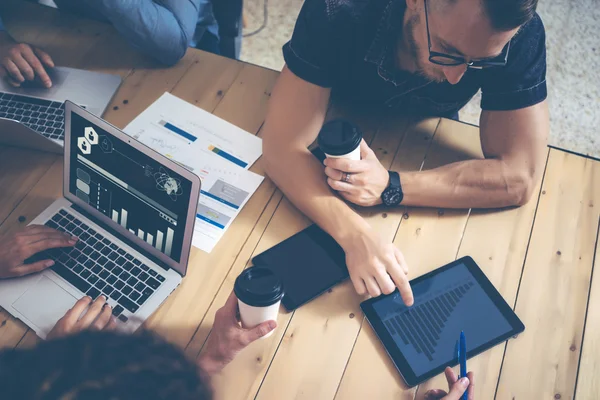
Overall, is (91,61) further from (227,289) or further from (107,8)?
(227,289)

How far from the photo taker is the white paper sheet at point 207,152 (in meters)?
1.24

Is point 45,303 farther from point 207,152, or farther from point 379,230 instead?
point 379,230

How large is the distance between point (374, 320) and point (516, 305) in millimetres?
310

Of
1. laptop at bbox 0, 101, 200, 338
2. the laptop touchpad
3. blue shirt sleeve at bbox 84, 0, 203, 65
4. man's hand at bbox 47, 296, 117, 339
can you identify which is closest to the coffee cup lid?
laptop at bbox 0, 101, 200, 338

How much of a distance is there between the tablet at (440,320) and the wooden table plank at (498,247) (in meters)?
0.03

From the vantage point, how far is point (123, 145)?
1.04 m

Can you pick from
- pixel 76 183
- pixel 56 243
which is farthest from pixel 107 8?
pixel 56 243

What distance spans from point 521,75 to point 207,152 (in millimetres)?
743

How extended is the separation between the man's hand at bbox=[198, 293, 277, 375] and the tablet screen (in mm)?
270

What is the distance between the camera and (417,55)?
1.21 meters

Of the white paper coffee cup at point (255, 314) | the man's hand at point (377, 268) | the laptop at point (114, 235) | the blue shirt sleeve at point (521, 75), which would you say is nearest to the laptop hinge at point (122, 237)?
the laptop at point (114, 235)

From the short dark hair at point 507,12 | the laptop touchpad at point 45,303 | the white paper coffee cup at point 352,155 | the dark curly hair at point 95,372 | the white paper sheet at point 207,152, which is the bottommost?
the laptop touchpad at point 45,303

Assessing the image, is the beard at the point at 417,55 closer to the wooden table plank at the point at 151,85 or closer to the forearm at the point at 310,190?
the forearm at the point at 310,190

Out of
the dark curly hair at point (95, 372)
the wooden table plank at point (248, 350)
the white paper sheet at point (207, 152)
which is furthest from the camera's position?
the white paper sheet at point (207, 152)
